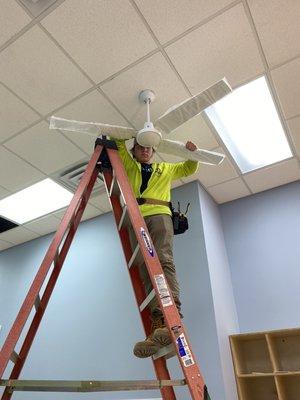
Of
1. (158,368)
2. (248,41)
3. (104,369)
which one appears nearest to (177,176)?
(248,41)

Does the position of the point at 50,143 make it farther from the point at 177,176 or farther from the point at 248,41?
the point at 248,41

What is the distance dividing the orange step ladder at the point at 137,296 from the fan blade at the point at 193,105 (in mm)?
369

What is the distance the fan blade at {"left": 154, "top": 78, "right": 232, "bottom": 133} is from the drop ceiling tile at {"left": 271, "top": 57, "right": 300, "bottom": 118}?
0.87m

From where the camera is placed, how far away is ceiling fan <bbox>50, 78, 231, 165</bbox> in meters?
1.79

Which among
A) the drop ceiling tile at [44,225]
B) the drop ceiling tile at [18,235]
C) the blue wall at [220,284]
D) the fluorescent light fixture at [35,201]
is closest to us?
the blue wall at [220,284]

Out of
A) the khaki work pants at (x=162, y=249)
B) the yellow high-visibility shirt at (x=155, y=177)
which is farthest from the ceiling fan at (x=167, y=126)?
the khaki work pants at (x=162, y=249)

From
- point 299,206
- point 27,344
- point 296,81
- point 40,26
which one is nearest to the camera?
point 27,344

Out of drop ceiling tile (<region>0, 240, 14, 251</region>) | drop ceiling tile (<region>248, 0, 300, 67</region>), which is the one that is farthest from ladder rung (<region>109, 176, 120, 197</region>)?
drop ceiling tile (<region>0, 240, 14, 251</region>)

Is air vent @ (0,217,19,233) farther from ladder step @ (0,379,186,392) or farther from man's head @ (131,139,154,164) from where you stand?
ladder step @ (0,379,186,392)

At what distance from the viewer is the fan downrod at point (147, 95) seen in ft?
8.05

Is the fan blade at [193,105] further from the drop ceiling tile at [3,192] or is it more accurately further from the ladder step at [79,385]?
the drop ceiling tile at [3,192]

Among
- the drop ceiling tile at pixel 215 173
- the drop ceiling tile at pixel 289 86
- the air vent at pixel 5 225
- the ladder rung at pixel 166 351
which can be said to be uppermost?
the drop ceiling tile at pixel 289 86

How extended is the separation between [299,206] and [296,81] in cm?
143

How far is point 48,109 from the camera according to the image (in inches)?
103
